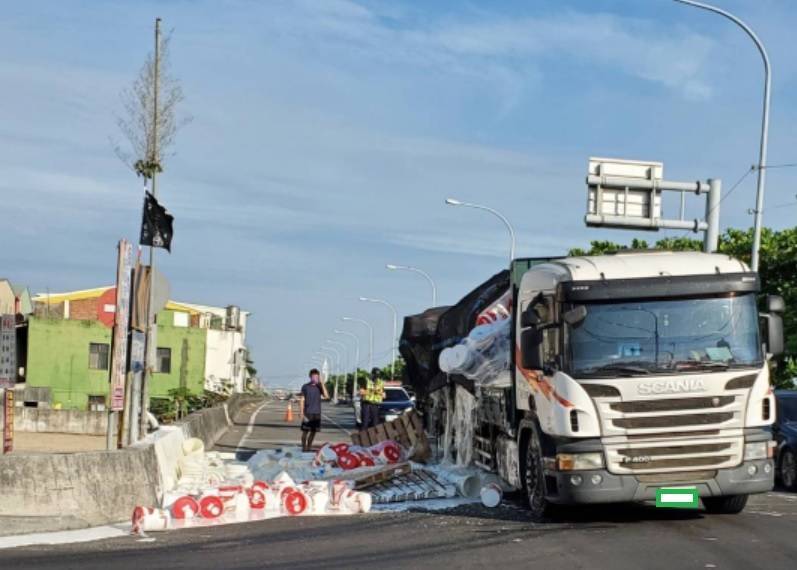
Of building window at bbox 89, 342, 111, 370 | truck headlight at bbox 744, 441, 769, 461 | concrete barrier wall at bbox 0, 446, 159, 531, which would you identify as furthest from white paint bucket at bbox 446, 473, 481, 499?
building window at bbox 89, 342, 111, 370

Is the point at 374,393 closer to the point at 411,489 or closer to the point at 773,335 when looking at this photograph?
the point at 411,489

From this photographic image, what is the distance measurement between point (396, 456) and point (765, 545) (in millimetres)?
9533

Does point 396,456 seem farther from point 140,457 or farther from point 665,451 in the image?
point 665,451

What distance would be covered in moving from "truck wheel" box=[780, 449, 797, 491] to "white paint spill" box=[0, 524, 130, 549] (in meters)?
11.1

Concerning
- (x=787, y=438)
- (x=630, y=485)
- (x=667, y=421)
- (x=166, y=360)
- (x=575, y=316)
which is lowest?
(x=630, y=485)

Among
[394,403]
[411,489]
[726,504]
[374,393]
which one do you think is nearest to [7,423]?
[411,489]

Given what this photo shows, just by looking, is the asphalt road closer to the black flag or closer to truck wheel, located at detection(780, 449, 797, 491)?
truck wheel, located at detection(780, 449, 797, 491)

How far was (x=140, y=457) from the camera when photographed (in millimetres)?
14422

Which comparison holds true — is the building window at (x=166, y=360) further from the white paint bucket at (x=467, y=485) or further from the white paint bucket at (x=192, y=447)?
the white paint bucket at (x=467, y=485)

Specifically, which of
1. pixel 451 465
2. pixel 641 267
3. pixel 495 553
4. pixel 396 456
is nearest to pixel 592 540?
pixel 495 553

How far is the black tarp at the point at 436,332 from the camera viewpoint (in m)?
19.4

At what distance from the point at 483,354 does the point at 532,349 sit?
4.02m

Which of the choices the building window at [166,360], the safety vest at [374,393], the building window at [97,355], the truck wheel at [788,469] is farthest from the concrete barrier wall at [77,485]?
the building window at [166,360]

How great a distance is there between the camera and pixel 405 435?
22359mm
